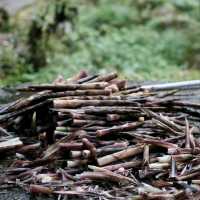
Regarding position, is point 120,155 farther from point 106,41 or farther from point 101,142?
point 106,41

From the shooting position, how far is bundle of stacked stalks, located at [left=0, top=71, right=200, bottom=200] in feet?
5.82

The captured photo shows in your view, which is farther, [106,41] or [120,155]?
[106,41]

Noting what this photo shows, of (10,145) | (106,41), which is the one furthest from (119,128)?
(106,41)

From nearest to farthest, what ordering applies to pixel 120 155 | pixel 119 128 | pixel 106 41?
pixel 120 155 < pixel 119 128 < pixel 106 41

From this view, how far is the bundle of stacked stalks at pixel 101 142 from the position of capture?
1775 mm

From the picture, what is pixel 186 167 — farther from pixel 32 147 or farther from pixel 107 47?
pixel 107 47

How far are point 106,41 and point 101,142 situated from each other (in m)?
4.50

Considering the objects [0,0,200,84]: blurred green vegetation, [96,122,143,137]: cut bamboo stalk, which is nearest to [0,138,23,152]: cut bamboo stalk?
[96,122,143,137]: cut bamboo stalk

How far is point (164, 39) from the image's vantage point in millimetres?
7094

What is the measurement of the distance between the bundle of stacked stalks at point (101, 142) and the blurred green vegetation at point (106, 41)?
245cm

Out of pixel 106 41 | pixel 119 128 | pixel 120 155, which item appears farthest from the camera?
pixel 106 41

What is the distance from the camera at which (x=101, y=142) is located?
1.98 metres

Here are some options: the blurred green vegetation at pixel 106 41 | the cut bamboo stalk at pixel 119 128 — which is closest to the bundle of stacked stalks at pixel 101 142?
the cut bamboo stalk at pixel 119 128

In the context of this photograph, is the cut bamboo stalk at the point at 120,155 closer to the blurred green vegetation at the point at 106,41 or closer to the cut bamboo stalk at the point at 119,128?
the cut bamboo stalk at the point at 119,128
